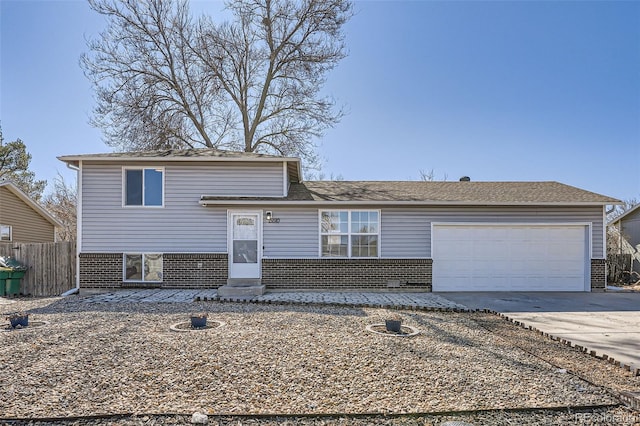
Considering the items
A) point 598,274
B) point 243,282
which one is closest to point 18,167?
point 243,282

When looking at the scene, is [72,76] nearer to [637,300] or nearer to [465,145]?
[465,145]

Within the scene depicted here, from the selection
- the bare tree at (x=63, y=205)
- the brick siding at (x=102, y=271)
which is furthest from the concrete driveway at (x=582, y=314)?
the bare tree at (x=63, y=205)

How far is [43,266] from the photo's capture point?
10.7 meters

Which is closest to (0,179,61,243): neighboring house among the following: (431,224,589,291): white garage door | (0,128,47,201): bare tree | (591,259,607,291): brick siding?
(0,128,47,201): bare tree

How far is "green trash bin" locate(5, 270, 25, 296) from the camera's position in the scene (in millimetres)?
10164

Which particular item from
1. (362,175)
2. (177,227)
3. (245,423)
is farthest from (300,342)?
(362,175)

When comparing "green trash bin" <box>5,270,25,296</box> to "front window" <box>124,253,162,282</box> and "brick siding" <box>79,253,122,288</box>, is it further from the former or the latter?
"front window" <box>124,253,162,282</box>

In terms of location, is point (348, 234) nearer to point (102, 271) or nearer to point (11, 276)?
point (102, 271)

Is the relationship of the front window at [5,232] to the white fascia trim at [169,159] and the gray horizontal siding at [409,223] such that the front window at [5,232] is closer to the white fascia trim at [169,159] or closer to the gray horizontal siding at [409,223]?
the white fascia trim at [169,159]

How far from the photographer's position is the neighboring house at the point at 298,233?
10.9 metres

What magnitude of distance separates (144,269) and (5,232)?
28.7 feet

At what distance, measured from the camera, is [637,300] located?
983 centimetres

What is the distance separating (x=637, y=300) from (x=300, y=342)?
386 inches

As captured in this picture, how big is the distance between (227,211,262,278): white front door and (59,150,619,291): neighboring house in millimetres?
30
